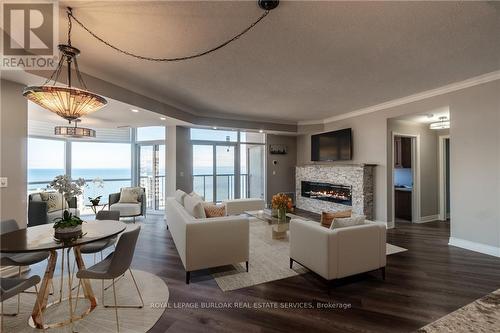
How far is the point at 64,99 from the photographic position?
82.4 inches

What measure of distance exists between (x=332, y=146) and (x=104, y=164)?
6.88 metres

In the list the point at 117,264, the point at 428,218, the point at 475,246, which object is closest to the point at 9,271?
the point at 117,264

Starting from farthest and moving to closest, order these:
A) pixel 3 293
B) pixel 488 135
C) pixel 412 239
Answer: pixel 412 239
pixel 488 135
pixel 3 293

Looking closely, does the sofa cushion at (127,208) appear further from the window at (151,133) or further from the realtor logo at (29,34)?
the realtor logo at (29,34)

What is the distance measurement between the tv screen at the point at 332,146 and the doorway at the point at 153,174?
4.57 metres

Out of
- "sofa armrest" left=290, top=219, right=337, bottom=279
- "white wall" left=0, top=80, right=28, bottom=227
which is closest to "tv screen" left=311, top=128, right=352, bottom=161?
"sofa armrest" left=290, top=219, right=337, bottom=279

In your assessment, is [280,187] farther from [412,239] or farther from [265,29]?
[265,29]

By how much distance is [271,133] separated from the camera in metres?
7.45

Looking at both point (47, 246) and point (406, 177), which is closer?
point (47, 246)

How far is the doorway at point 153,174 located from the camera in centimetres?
677

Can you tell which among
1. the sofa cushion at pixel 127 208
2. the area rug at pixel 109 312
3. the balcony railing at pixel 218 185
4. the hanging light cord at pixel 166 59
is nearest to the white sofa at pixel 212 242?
the area rug at pixel 109 312

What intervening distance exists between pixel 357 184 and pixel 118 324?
5.15 meters

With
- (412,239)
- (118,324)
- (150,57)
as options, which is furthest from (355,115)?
(118,324)

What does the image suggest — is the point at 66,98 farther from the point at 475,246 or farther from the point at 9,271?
the point at 475,246
